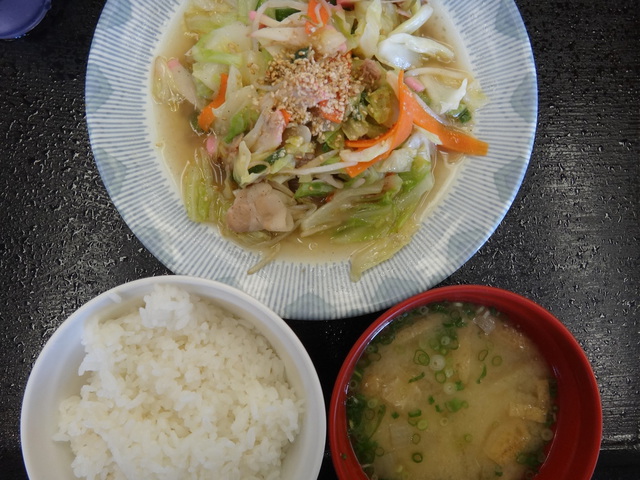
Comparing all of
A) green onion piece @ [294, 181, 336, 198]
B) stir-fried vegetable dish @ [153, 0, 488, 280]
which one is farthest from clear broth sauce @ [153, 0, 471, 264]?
green onion piece @ [294, 181, 336, 198]

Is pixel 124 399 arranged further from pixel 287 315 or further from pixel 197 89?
pixel 197 89

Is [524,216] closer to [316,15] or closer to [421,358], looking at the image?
[421,358]

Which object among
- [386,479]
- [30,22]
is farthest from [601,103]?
[30,22]

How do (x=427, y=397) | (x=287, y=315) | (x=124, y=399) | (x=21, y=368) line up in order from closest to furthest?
(x=124, y=399)
(x=287, y=315)
(x=427, y=397)
(x=21, y=368)

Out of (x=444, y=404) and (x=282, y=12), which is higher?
(x=282, y=12)

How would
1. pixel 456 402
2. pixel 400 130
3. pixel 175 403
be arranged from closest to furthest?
pixel 175 403 → pixel 400 130 → pixel 456 402

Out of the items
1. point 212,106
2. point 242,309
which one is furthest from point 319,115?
point 242,309

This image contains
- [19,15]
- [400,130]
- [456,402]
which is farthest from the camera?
[19,15]
